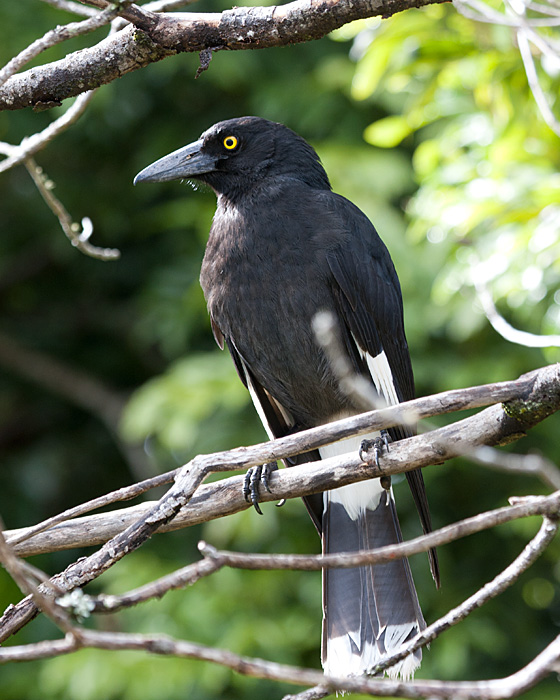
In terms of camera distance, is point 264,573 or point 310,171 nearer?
point 310,171

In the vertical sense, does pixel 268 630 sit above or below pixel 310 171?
below

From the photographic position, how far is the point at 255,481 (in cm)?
234

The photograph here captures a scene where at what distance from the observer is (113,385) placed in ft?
18.9

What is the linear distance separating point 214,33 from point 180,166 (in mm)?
1274

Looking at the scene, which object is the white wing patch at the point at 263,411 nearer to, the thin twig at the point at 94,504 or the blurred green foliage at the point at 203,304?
the blurred green foliage at the point at 203,304

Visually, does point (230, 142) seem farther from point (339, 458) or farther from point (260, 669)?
point (260, 669)

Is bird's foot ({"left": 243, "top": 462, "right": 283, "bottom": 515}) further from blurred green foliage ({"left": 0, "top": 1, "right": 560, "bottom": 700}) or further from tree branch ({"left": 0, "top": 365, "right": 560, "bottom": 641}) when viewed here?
blurred green foliage ({"left": 0, "top": 1, "right": 560, "bottom": 700})

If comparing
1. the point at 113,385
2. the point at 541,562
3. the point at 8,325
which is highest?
the point at 8,325

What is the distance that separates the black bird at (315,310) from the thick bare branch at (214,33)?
1039mm

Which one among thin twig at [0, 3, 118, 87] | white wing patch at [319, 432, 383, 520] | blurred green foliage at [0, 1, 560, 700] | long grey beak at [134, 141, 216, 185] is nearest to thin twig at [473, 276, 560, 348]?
blurred green foliage at [0, 1, 560, 700]

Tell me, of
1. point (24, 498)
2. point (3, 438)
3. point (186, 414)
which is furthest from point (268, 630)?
point (3, 438)

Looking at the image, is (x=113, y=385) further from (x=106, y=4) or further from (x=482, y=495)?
(x=106, y=4)

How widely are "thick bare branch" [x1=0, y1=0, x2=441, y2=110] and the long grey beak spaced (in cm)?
110

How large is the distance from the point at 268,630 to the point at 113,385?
2222 millimetres
